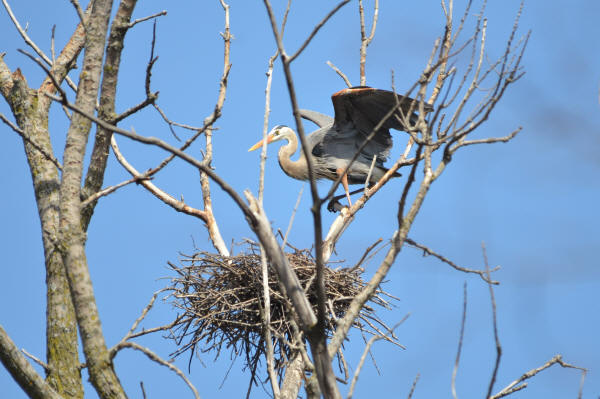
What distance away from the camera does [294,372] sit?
4953mm

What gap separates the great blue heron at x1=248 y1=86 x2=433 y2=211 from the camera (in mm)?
7107

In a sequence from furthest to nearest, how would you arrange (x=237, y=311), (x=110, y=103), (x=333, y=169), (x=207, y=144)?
(x=333, y=169) < (x=207, y=144) < (x=237, y=311) < (x=110, y=103)

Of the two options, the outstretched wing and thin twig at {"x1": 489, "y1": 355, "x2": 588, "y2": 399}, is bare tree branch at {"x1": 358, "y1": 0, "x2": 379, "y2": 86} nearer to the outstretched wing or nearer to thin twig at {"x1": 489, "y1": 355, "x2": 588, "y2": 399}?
the outstretched wing

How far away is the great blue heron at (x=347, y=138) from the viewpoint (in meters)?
7.11

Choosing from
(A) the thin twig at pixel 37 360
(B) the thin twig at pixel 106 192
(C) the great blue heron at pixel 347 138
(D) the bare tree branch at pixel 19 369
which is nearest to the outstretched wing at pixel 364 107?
(C) the great blue heron at pixel 347 138

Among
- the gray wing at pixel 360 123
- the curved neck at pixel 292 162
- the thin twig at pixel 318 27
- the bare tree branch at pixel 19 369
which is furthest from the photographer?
the curved neck at pixel 292 162

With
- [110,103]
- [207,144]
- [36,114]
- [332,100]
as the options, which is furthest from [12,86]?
[332,100]

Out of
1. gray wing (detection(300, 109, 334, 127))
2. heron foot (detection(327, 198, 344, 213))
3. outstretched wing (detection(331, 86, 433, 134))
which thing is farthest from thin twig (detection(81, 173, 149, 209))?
gray wing (detection(300, 109, 334, 127))

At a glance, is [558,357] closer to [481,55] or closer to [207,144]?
[481,55]

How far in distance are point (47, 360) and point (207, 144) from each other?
9.86 feet

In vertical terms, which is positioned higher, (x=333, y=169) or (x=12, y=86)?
(x=333, y=169)

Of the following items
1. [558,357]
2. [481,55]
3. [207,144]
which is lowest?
[558,357]

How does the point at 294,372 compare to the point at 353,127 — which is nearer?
the point at 294,372

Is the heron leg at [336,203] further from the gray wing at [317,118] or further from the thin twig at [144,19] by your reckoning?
the thin twig at [144,19]
